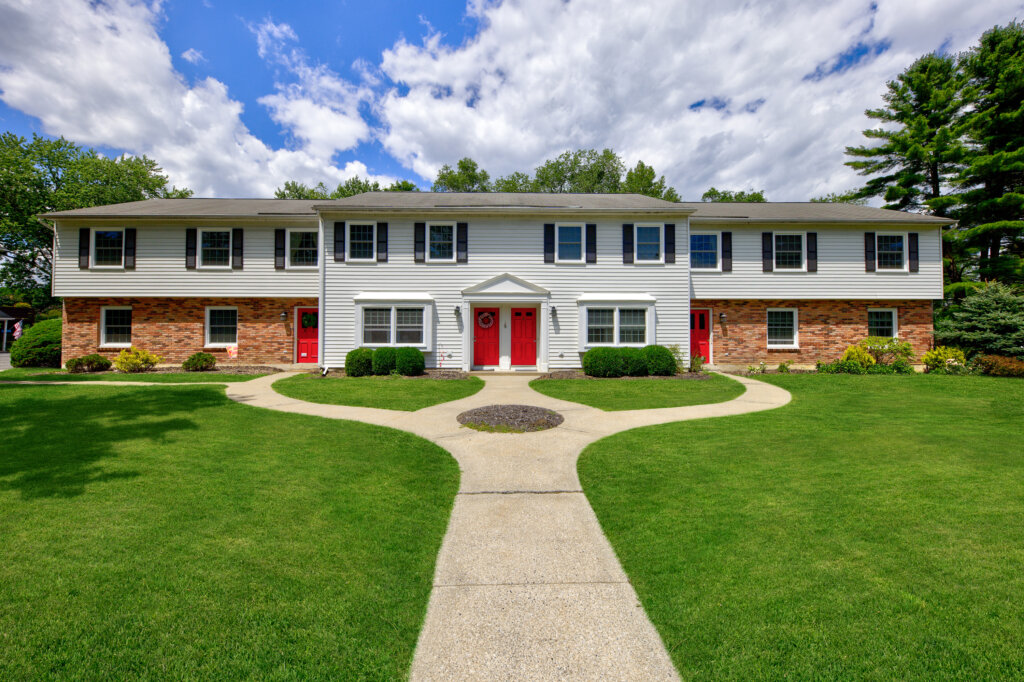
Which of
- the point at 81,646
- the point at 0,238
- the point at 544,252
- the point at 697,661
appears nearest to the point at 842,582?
the point at 697,661

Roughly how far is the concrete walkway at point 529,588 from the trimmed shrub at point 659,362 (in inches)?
354

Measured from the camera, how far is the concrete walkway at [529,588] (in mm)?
2479

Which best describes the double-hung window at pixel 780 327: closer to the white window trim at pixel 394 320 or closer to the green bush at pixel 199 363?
the white window trim at pixel 394 320

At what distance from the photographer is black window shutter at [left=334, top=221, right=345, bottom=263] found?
53.0 feet

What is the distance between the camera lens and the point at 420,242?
16.3 meters

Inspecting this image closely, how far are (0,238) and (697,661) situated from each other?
49601mm

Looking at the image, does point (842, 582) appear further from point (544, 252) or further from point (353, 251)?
point (353, 251)

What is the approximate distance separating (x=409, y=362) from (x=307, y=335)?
19.2 feet

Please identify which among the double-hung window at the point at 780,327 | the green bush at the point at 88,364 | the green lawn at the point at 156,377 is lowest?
the green lawn at the point at 156,377

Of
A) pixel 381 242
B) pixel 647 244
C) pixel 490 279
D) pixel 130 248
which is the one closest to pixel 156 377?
pixel 130 248

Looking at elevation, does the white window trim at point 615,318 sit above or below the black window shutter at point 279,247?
below

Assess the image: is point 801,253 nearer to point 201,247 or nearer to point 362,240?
point 362,240

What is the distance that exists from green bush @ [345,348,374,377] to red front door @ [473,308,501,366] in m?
3.84

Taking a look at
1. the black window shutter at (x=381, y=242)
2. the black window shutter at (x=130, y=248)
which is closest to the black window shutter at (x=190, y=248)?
the black window shutter at (x=130, y=248)
